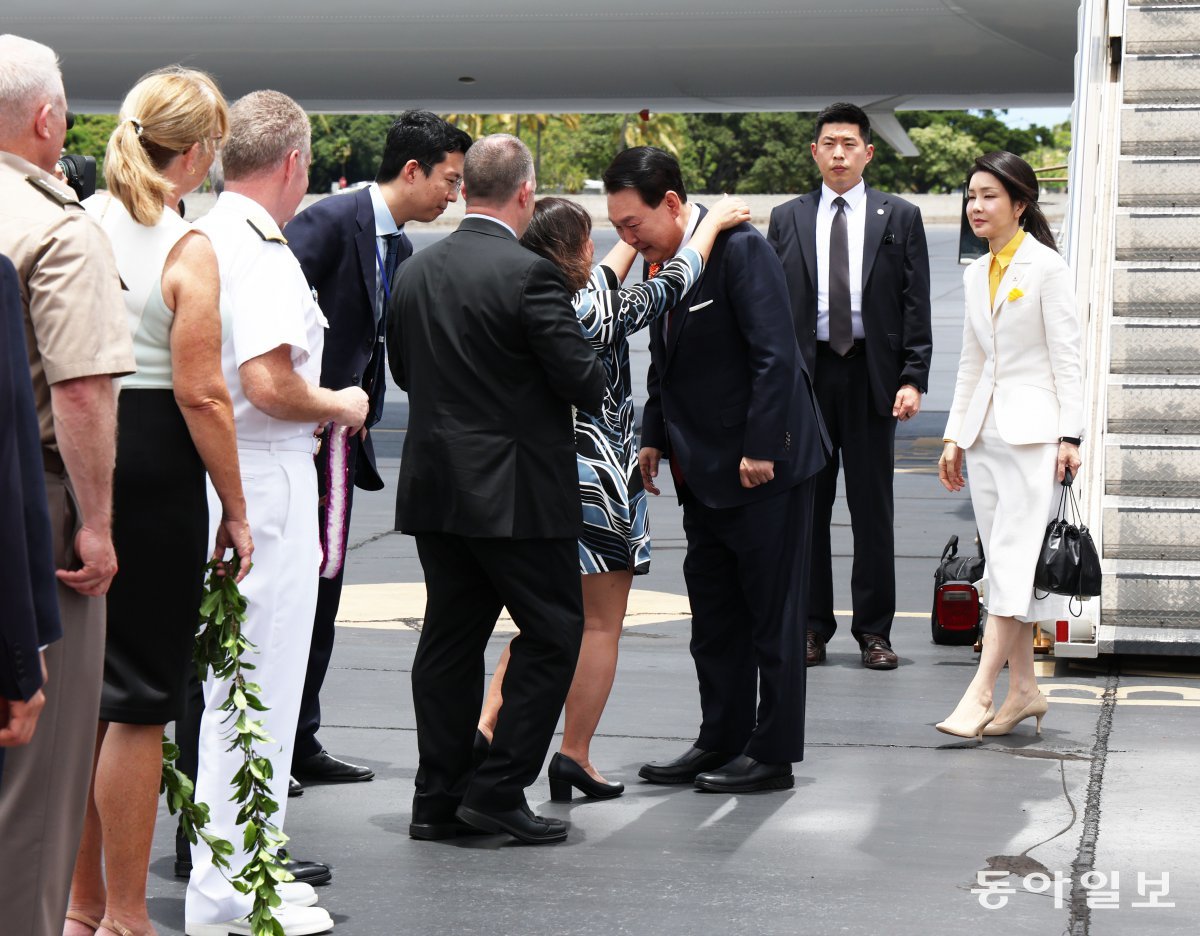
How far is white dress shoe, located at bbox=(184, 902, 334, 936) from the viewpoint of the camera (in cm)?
377

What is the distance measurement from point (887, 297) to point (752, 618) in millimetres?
2250

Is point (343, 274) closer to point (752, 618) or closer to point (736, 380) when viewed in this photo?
point (736, 380)

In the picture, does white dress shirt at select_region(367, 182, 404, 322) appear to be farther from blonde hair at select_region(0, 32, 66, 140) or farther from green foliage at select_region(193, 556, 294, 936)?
blonde hair at select_region(0, 32, 66, 140)

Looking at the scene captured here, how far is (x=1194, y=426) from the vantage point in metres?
6.75

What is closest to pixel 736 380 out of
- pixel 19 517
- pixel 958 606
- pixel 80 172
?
pixel 958 606

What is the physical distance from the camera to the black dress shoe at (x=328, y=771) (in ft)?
16.6

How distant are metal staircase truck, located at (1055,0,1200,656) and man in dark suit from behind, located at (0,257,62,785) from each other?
4644mm

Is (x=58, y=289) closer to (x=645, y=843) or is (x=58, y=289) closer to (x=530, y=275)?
(x=530, y=275)

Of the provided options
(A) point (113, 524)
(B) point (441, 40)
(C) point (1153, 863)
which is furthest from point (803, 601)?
(B) point (441, 40)

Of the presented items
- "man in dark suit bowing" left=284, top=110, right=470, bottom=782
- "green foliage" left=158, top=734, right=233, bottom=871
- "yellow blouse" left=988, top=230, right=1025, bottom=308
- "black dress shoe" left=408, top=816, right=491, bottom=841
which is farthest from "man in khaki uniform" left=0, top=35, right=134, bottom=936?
"yellow blouse" left=988, top=230, right=1025, bottom=308

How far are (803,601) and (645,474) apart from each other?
775 millimetres

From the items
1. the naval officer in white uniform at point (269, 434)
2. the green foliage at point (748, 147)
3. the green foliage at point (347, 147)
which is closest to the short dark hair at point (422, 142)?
the naval officer in white uniform at point (269, 434)

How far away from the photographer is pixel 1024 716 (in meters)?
5.48

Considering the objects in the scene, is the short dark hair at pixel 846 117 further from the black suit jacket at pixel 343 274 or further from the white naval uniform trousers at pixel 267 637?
the white naval uniform trousers at pixel 267 637
